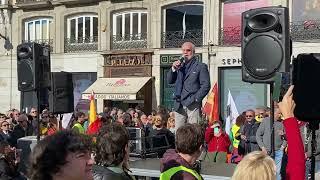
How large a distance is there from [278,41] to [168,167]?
2.64m

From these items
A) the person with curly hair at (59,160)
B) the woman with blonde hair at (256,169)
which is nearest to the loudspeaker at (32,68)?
the woman with blonde hair at (256,169)

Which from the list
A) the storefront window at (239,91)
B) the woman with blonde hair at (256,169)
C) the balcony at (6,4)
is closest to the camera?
the woman with blonde hair at (256,169)

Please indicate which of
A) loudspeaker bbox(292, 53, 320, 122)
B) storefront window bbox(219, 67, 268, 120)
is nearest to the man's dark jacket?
loudspeaker bbox(292, 53, 320, 122)

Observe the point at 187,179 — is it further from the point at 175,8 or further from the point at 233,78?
the point at 175,8

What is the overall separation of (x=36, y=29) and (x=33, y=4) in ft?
4.45

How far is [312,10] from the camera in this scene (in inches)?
826

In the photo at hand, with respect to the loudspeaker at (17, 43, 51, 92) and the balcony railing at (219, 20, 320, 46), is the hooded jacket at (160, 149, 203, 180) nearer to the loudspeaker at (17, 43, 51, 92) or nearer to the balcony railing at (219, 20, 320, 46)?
the loudspeaker at (17, 43, 51, 92)

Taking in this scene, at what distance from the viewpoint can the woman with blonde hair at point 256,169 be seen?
3289 millimetres

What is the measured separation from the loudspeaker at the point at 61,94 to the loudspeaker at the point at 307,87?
7.34m

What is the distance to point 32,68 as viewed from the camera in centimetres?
1084

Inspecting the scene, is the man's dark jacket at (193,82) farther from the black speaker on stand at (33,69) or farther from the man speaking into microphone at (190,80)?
the black speaker on stand at (33,69)

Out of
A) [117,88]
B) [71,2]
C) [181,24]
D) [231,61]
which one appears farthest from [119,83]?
[231,61]

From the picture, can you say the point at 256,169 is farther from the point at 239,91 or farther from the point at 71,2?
the point at 71,2

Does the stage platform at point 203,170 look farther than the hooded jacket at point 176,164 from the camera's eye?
Yes
